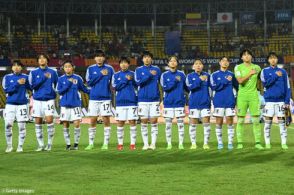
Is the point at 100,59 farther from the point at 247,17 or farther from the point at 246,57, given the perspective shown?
the point at 247,17

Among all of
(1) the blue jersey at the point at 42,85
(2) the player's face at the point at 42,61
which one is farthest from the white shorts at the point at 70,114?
(2) the player's face at the point at 42,61

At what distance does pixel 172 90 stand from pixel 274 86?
2538mm

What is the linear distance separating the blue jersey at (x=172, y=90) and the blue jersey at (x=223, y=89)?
82cm

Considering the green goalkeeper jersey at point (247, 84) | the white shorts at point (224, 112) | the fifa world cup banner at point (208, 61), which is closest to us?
the green goalkeeper jersey at point (247, 84)

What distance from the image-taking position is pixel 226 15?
178 ft

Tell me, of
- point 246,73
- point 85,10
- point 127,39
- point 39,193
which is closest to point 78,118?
point 246,73

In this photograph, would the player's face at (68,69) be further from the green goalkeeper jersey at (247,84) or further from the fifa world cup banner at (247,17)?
the fifa world cup banner at (247,17)

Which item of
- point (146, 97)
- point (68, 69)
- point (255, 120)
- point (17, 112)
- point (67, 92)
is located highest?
point (68, 69)

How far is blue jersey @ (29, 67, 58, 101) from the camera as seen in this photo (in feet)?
49.4

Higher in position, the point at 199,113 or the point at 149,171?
the point at 199,113

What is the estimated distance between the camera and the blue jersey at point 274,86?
48.5 ft

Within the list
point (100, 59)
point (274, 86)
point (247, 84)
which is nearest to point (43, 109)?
point (100, 59)

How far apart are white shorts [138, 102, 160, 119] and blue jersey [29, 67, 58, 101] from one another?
7.43ft

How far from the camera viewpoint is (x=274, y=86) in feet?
48.7
